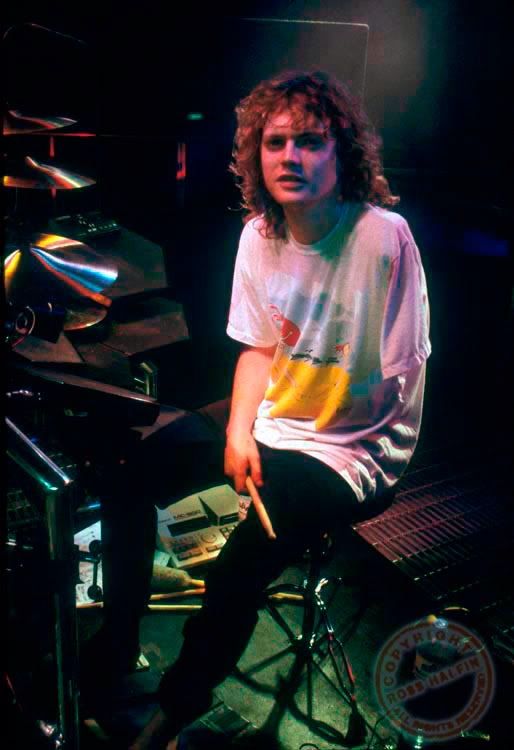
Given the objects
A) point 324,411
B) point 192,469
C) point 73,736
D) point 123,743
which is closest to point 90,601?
point 123,743

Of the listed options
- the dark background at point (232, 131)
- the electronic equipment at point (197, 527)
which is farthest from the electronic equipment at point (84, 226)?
the electronic equipment at point (197, 527)

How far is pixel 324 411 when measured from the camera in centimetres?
219

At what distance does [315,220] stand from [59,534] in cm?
138

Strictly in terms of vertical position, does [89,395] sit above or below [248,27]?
below

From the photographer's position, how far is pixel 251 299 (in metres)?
2.39

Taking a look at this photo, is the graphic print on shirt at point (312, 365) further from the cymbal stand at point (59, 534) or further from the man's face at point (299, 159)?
the cymbal stand at point (59, 534)

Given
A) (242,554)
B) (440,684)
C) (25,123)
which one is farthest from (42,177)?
(440,684)

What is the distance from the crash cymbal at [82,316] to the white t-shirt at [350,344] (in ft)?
1.95

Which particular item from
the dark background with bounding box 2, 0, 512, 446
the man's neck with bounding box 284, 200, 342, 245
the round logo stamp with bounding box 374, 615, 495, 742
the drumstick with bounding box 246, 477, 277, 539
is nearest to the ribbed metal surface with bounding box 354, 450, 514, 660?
the round logo stamp with bounding box 374, 615, 495, 742

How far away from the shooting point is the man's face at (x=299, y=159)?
2.20 metres

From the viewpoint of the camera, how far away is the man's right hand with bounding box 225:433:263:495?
6.78 feet

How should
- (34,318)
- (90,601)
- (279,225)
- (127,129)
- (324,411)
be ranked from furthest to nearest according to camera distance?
(127,129) → (90,601) → (279,225) → (324,411) → (34,318)

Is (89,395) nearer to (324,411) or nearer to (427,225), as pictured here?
(324,411)

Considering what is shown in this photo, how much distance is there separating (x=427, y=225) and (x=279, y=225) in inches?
70.3
